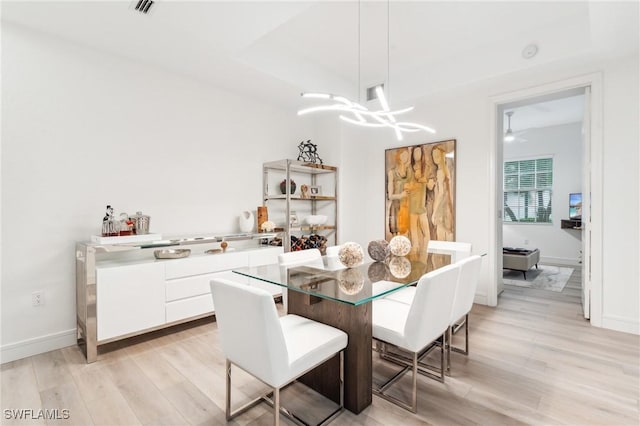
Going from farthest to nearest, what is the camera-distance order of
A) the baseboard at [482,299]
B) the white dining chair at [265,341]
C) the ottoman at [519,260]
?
the ottoman at [519,260], the baseboard at [482,299], the white dining chair at [265,341]

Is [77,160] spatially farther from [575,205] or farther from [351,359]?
[575,205]

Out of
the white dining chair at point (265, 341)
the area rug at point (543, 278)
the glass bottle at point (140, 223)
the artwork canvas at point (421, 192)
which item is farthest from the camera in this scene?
the area rug at point (543, 278)

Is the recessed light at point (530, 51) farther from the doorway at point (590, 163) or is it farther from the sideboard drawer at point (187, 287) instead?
the sideboard drawer at point (187, 287)

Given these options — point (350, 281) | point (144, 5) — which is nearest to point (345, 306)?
point (350, 281)

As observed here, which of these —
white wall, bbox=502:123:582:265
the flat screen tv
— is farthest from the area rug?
the flat screen tv

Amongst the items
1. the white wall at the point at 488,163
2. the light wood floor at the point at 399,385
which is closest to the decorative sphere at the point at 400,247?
the light wood floor at the point at 399,385

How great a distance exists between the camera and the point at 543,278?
506 cm

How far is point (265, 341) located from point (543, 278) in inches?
212

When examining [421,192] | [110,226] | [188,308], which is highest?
[421,192]

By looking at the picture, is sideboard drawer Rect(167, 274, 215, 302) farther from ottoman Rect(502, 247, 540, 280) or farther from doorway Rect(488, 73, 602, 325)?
ottoman Rect(502, 247, 540, 280)

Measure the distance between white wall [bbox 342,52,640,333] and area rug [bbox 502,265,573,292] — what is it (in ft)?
4.95

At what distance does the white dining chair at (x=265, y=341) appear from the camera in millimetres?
1337

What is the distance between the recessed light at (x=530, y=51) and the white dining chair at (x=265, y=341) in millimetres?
3236

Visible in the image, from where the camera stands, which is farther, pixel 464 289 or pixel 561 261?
pixel 561 261
